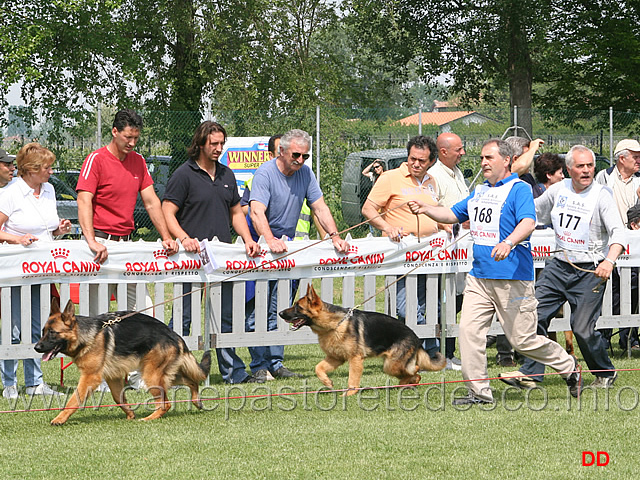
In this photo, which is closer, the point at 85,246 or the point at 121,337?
the point at 121,337

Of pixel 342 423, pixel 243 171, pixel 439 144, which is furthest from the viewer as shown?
pixel 243 171

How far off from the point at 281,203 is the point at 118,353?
2.21m

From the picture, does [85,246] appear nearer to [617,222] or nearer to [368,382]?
[368,382]

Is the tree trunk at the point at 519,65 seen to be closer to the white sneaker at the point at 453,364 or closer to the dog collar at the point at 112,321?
the white sneaker at the point at 453,364

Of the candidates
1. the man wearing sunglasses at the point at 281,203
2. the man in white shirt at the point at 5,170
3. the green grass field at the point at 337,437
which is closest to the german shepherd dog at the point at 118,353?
the green grass field at the point at 337,437

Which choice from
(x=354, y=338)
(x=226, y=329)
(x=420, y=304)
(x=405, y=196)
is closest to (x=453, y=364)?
(x=420, y=304)

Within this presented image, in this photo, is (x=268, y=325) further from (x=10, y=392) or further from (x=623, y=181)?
(x=623, y=181)

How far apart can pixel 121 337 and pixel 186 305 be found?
A: 1.48m

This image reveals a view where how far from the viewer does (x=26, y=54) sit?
724 inches

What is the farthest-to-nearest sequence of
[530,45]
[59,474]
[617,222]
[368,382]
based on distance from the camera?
[530,45]
[368,382]
[617,222]
[59,474]

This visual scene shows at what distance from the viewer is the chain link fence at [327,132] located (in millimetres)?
16625

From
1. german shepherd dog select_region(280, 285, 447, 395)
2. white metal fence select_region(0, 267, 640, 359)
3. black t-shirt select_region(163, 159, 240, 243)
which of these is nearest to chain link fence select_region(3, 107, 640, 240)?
white metal fence select_region(0, 267, 640, 359)

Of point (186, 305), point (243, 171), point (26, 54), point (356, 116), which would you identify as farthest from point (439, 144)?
point (26, 54)

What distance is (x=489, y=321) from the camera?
6.60 meters
